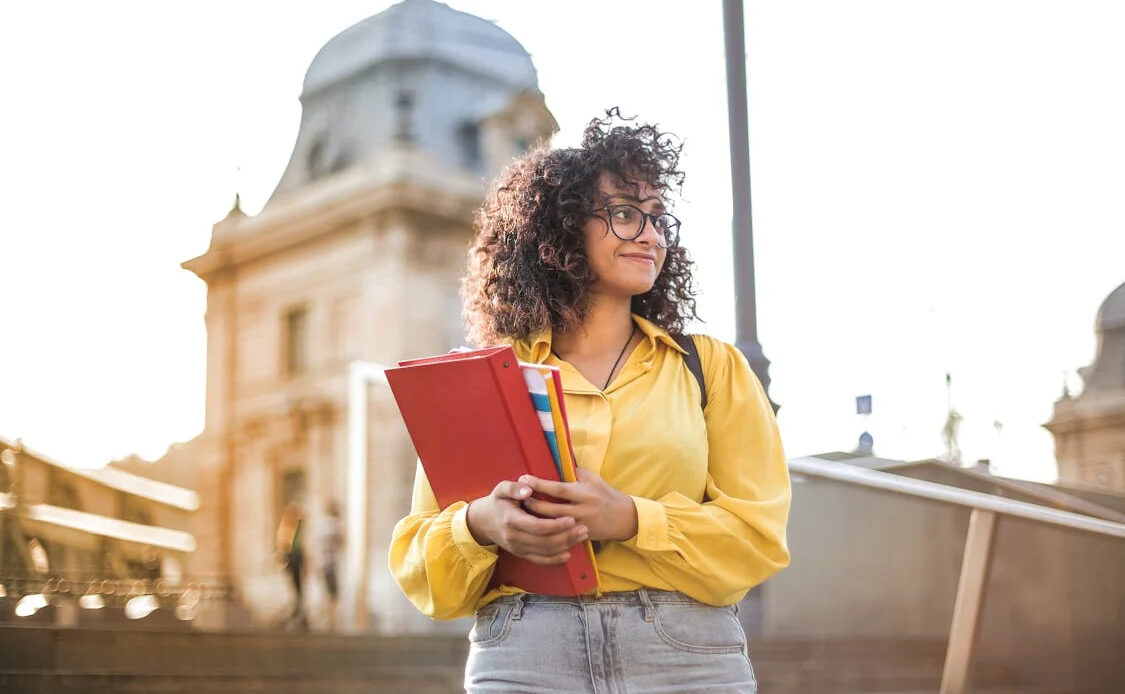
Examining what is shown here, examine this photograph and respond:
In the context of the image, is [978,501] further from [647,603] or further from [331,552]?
[331,552]

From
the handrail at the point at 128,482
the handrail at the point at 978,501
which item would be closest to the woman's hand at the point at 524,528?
the handrail at the point at 978,501

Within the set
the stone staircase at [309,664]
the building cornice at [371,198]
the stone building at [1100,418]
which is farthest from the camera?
the building cornice at [371,198]

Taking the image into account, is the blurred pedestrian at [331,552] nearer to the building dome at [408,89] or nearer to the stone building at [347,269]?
the stone building at [347,269]

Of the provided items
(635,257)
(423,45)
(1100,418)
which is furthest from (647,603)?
(423,45)

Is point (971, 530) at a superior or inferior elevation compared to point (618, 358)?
inferior

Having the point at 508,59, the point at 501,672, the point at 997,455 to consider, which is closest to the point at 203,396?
the point at 508,59

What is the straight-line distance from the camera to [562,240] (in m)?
2.32

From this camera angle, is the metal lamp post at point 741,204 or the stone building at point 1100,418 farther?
the metal lamp post at point 741,204

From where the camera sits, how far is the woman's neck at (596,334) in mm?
2311

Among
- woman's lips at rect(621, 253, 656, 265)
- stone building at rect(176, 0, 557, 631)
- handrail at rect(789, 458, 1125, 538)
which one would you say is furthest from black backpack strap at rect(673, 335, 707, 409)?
stone building at rect(176, 0, 557, 631)

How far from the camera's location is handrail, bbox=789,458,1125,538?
4.30m

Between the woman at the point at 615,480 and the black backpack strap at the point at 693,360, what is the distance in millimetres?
11

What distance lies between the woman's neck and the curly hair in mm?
19

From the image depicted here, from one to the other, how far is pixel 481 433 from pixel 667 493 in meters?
0.34
